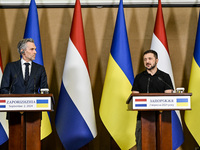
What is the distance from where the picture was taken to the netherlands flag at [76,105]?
168 inches

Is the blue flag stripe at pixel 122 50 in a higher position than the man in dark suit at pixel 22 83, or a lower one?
higher

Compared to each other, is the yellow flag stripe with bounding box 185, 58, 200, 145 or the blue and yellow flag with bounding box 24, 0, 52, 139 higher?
the blue and yellow flag with bounding box 24, 0, 52, 139

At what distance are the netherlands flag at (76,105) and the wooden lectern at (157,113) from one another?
1294 mm

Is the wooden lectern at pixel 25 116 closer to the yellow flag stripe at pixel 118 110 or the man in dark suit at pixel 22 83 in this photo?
the man in dark suit at pixel 22 83

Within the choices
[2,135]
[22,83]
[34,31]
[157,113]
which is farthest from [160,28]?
[2,135]

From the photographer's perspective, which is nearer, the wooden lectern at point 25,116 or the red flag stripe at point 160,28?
the wooden lectern at point 25,116

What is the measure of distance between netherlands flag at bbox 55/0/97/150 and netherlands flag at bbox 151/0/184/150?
0.96 metres

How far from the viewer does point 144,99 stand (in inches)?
113

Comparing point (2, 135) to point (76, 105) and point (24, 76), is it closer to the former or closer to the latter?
point (76, 105)

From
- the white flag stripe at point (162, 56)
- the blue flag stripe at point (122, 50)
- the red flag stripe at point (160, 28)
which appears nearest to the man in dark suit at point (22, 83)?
the blue flag stripe at point (122, 50)

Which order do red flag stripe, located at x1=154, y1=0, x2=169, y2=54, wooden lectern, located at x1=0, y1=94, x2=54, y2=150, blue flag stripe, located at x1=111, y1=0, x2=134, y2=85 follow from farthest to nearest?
red flag stripe, located at x1=154, y1=0, x2=169, y2=54 → blue flag stripe, located at x1=111, y1=0, x2=134, y2=85 → wooden lectern, located at x1=0, y1=94, x2=54, y2=150

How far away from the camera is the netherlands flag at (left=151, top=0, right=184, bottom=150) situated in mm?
4344

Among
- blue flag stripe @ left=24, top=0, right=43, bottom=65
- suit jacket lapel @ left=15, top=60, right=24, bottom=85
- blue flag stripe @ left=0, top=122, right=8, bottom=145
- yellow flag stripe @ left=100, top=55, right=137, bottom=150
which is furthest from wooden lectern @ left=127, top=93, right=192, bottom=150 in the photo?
blue flag stripe @ left=0, top=122, right=8, bottom=145

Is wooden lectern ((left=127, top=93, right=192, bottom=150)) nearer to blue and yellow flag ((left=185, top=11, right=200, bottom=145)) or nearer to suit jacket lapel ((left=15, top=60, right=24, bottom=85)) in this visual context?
suit jacket lapel ((left=15, top=60, right=24, bottom=85))
